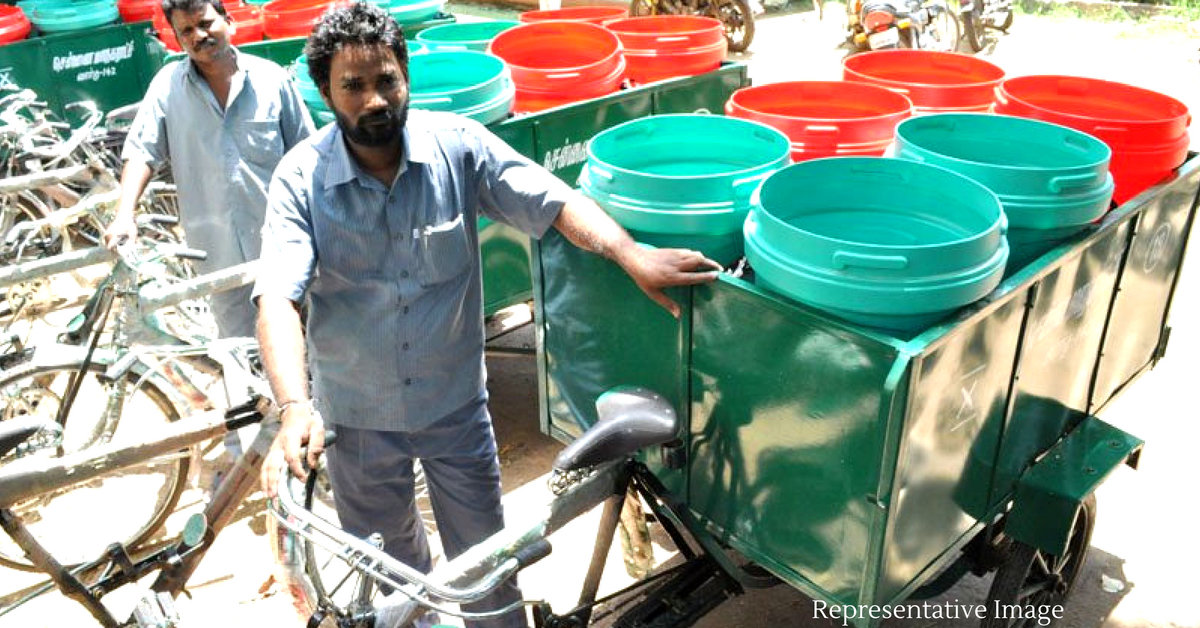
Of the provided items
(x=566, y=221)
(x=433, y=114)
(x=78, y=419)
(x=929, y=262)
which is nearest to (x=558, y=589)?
(x=566, y=221)

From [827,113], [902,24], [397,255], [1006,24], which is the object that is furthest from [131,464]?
[1006,24]

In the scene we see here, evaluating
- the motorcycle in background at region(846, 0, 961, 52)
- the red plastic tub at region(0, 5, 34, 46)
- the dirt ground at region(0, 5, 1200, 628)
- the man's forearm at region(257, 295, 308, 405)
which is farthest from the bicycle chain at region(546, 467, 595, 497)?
the motorcycle in background at region(846, 0, 961, 52)

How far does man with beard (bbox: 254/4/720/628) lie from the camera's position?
2270 millimetres

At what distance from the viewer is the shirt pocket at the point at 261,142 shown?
12.1 feet

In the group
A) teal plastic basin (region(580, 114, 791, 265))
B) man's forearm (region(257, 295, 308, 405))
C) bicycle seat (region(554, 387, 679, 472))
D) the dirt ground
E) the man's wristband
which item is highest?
teal plastic basin (region(580, 114, 791, 265))

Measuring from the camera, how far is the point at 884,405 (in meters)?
2.00

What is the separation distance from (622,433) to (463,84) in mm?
2411

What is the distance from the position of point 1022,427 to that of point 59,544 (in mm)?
3637

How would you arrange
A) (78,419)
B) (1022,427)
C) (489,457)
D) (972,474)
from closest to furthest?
(972,474), (1022,427), (489,457), (78,419)

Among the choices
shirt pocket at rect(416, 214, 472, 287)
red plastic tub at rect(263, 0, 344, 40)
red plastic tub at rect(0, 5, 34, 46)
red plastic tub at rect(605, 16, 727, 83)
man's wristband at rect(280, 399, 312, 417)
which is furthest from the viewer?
red plastic tub at rect(0, 5, 34, 46)

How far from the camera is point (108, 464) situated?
248 centimetres

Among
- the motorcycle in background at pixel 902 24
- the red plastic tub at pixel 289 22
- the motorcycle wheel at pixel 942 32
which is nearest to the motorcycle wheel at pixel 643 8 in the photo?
the motorcycle in background at pixel 902 24

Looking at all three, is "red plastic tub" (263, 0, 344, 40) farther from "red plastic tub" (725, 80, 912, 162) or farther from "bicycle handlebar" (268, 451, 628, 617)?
"bicycle handlebar" (268, 451, 628, 617)

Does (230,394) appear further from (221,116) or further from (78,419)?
(78,419)
